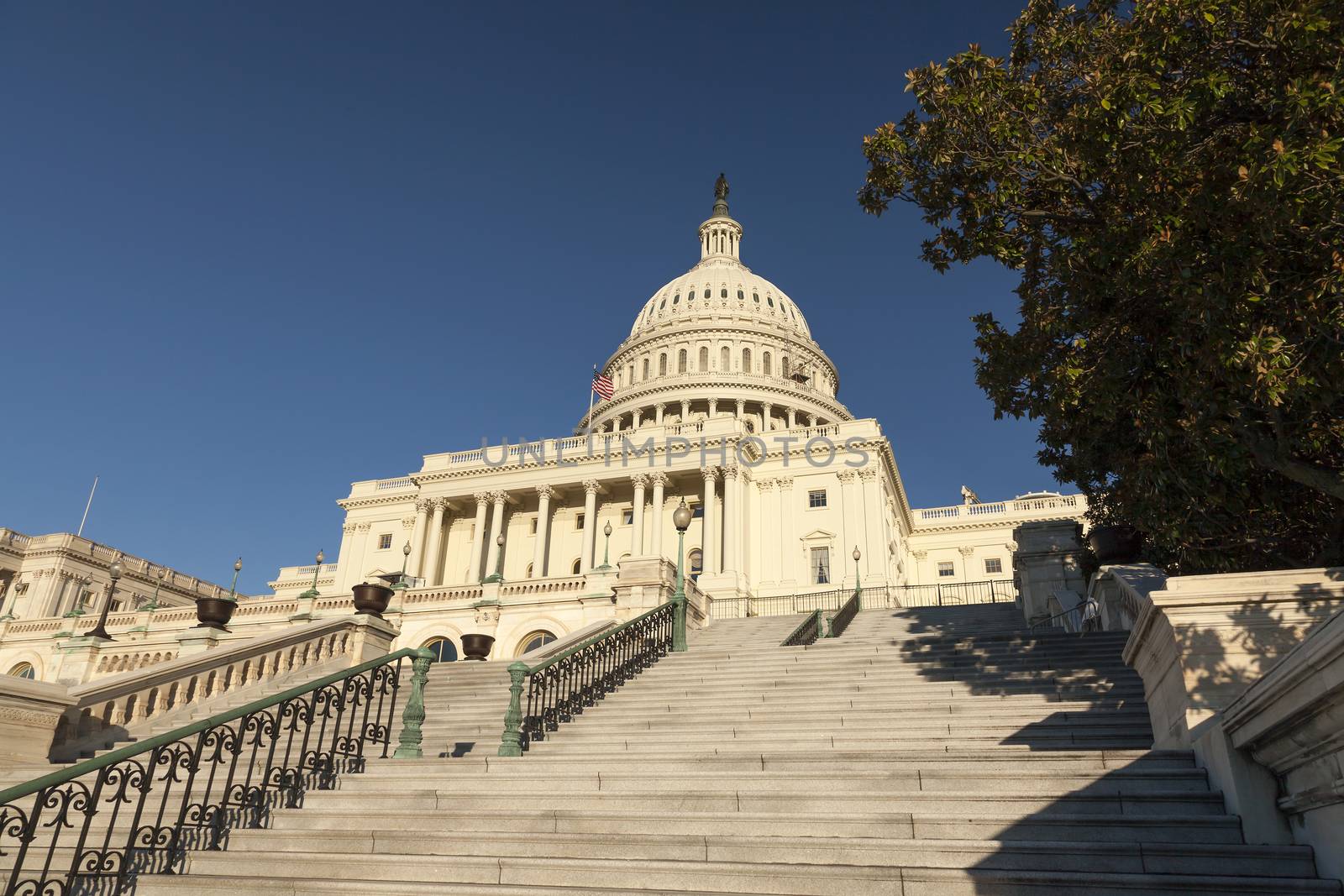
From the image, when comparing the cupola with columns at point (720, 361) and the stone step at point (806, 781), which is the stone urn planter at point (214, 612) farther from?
the cupola with columns at point (720, 361)

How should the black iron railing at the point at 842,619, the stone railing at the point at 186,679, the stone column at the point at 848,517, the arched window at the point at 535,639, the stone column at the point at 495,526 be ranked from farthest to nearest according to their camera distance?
the stone column at the point at 495,526
the stone column at the point at 848,517
the arched window at the point at 535,639
the black iron railing at the point at 842,619
the stone railing at the point at 186,679

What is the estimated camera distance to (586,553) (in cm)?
5281

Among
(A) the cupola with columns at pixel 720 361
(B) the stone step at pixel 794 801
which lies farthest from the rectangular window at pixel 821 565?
(B) the stone step at pixel 794 801

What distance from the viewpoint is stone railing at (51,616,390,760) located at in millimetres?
12453

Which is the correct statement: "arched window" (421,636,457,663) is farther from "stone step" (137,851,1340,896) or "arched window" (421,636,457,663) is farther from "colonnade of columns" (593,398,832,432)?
"colonnade of columns" (593,398,832,432)

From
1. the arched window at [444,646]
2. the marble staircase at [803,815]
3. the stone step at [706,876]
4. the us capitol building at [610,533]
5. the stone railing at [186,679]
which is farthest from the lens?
the us capitol building at [610,533]

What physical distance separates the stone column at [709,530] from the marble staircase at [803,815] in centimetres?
3939

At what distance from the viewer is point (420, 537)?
193 ft

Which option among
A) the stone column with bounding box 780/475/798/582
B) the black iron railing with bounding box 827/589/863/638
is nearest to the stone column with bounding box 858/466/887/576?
the stone column with bounding box 780/475/798/582

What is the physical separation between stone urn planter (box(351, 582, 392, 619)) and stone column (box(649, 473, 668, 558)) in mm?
33703

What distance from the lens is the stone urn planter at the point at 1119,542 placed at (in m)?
15.1

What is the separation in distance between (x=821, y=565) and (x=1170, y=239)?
4458 centimetres

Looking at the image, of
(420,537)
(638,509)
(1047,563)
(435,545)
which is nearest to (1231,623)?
(1047,563)

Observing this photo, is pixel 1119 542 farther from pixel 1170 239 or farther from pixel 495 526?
pixel 495 526
